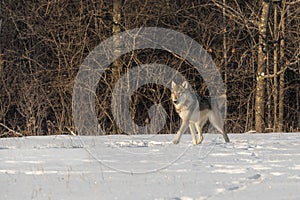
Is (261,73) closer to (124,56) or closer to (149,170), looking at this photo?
(124,56)

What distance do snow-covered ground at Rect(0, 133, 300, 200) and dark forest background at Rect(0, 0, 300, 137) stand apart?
584cm

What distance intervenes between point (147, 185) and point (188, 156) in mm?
1948

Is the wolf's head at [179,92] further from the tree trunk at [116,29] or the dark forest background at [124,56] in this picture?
the tree trunk at [116,29]

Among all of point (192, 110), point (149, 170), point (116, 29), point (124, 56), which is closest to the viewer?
point (149, 170)

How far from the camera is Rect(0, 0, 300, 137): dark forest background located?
14141 mm

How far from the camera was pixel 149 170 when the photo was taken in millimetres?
5758

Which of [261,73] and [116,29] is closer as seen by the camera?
[261,73]

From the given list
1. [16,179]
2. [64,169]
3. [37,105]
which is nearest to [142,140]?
[64,169]

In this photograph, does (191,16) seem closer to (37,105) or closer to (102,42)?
(102,42)

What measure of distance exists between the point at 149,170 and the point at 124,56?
8579 millimetres

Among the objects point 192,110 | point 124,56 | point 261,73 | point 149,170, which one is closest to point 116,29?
point 124,56

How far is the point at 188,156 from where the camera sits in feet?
22.5

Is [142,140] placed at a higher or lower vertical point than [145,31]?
lower

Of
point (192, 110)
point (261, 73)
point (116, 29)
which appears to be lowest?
point (192, 110)
